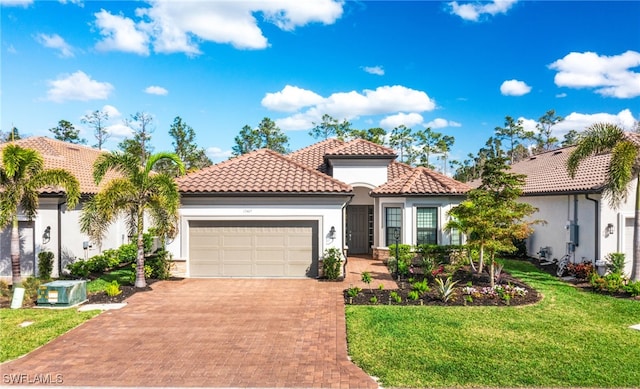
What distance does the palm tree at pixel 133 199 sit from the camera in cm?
1195

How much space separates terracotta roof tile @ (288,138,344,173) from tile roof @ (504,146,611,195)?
10148 millimetres

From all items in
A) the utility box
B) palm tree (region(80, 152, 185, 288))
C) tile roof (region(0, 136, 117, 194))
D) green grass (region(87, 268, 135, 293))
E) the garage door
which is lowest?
green grass (region(87, 268, 135, 293))

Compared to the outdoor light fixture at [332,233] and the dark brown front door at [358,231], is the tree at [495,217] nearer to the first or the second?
the outdoor light fixture at [332,233]

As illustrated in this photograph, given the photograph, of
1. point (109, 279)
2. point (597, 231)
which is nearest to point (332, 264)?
point (109, 279)

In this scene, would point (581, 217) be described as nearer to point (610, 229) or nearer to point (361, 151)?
point (610, 229)

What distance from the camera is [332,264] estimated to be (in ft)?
46.3

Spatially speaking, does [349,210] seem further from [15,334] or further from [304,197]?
[15,334]

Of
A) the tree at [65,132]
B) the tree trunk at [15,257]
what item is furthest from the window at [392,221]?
the tree at [65,132]

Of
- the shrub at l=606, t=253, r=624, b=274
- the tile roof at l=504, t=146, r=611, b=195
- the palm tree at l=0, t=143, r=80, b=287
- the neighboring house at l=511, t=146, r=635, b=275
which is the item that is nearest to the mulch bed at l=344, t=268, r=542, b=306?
the shrub at l=606, t=253, r=624, b=274

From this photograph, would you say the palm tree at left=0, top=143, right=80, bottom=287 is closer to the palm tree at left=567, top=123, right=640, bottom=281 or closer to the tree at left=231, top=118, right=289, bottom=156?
the palm tree at left=567, top=123, right=640, bottom=281

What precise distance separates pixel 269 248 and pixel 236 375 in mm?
8095

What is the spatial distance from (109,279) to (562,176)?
64.3 feet

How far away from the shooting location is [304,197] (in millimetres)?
14648

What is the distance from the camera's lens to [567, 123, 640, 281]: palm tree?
1248 centimetres
